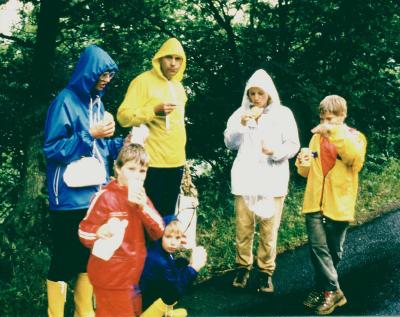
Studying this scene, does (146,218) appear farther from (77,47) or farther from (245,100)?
(77,47)

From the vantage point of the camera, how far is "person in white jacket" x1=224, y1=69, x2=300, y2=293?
4.88m

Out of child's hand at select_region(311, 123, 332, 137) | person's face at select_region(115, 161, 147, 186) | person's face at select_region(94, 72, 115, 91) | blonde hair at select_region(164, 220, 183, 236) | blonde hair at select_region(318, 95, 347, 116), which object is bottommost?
blonde hair at select_region(164, 220, 183, 236)

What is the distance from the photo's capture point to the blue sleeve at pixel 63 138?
3.78 m

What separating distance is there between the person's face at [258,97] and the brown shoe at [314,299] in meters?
1.64

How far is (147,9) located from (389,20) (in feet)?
9.31

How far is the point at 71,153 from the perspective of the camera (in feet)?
12.5

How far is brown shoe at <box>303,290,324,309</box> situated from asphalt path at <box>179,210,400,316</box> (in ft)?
0.20

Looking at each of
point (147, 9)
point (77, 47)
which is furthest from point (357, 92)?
point (77, 47)

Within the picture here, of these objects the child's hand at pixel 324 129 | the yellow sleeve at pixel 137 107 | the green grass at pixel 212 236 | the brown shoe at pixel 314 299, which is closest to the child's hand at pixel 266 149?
the child's hand at pixel 324 129

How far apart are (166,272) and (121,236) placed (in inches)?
18.0

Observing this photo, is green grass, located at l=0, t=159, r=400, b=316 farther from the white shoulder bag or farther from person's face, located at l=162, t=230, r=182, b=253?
person's face, located at l=162, t=230, r=182, b=253

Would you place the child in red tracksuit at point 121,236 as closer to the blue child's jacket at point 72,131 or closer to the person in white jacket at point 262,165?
the blue child's jacket at point 72,131

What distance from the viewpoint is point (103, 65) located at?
154 inches

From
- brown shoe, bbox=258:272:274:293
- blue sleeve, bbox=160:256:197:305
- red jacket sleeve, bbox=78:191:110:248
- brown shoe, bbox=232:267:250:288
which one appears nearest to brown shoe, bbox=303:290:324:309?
brown shoe, bbox=258:272:274:293
